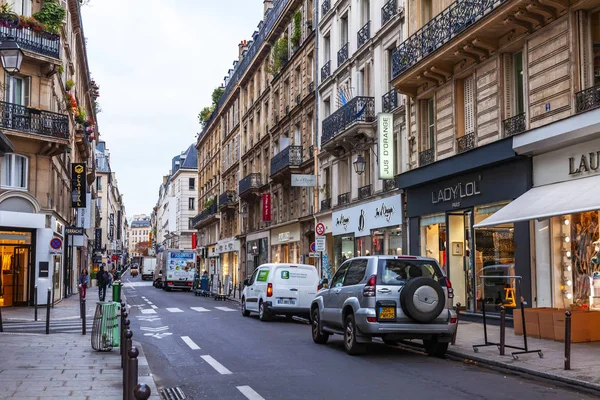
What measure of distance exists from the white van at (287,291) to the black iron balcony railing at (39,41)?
13.3 metres

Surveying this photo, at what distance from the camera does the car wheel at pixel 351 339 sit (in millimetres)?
12688

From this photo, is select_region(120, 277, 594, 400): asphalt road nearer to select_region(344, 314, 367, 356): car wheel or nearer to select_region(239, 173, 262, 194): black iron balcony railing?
select_region(344, 314, 367, 356): car wheel

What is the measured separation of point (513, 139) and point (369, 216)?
10.8 m

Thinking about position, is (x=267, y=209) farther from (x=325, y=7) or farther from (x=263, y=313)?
(x=263, y=313)

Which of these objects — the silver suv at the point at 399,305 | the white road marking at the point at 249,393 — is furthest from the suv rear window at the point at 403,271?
the white road marking at the point at 249,393

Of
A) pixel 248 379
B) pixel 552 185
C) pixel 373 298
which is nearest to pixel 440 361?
pixel 373 298

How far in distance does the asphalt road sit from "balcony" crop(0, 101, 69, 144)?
1390 cm

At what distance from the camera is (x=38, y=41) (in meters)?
27.5

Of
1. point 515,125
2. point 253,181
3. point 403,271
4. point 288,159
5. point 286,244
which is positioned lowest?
point 403,271

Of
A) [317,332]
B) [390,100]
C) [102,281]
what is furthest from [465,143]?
[102,281]

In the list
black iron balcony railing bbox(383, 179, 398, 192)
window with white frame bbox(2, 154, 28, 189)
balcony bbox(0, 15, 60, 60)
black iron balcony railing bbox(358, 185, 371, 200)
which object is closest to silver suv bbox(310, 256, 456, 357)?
black iron balcony railing bbox(383, 179, 398, 192)

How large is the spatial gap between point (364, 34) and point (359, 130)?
4.22m

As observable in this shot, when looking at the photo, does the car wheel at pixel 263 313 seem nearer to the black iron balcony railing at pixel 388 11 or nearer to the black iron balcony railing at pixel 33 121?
the black iron balcony railing at pixel 388 11

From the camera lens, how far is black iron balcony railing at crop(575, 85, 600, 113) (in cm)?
1415
